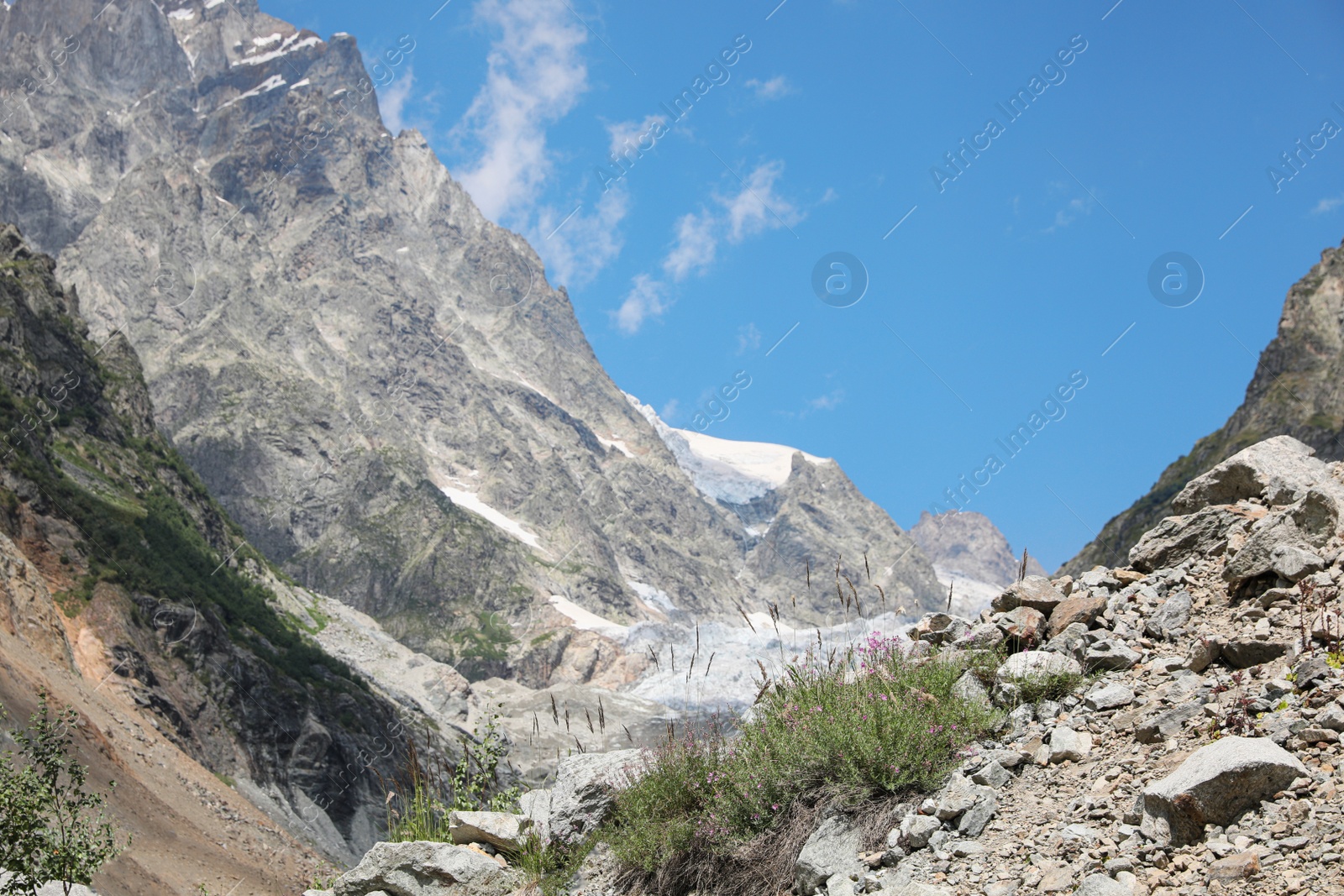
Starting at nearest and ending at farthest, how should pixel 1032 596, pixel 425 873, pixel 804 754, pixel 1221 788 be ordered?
pixel 1221 788 → pixel 804 754 → pixel 1032 596 → pixel 425 873

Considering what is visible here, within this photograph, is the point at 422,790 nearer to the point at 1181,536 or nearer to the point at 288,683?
the point at 1181,536

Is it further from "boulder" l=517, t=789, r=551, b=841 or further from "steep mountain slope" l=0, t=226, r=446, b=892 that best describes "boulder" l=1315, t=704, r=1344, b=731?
"steep mountain slope" l=0, t=226, r=446, b=892

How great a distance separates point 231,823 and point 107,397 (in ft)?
289

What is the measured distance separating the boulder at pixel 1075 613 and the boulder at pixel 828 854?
3030 millimetres

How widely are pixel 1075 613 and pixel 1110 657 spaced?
0.85 meters

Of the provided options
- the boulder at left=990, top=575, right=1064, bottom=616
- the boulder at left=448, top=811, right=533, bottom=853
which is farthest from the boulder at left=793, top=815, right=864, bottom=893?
the boulder at left=448, top=811, right=533, bottom=853

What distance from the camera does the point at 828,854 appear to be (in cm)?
750

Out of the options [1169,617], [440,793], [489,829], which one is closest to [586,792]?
[489,829]

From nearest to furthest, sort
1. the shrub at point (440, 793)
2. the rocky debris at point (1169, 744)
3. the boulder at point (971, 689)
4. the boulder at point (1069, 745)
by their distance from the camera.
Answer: the rocky debris at point (1169, 744), the boulder at point (1069, 745), the boulder at point (971, 689), the shrub at point (440, 793)

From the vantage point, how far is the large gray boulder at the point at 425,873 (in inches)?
406

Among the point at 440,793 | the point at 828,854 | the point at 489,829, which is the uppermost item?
the point at 828,854

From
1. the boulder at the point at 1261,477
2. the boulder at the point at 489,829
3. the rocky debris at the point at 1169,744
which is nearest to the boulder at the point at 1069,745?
the rocky debris at the point at 1169,744

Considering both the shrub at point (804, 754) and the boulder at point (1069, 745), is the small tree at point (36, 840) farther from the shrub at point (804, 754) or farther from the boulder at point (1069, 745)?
the boulder at point (1069, 745)

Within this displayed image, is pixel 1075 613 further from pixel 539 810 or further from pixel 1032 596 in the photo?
pixel 539 810
